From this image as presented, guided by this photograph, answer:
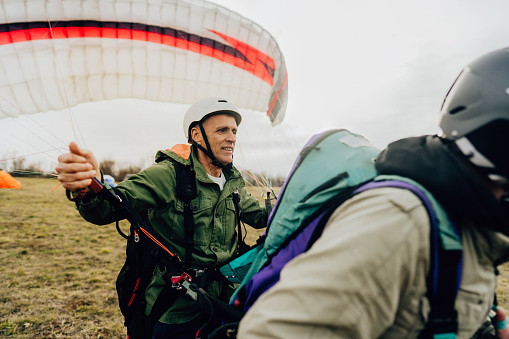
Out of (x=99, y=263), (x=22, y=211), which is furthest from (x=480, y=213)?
(x=22, y=211)

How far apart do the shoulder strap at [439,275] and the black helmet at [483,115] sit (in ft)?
→ 0.90

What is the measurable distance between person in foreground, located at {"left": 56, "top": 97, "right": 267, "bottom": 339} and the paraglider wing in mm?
2127

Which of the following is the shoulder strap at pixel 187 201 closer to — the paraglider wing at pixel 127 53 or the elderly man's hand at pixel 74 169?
the elderly man's hand at pixel 74 169

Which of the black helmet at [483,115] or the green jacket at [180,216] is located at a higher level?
the black helmet at [483,115]

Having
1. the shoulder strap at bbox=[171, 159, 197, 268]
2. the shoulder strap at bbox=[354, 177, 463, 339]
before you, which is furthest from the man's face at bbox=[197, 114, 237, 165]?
the shoulder strap at bbox=[354, 177, 463, 339]

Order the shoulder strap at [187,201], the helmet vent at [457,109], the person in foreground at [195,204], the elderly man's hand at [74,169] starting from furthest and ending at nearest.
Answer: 1. the shoulder strap at [187,201]
2. the person in foreground at [195,204]
3. the elderly man's hand at [74,169]
4. the helmet vent at [457,109]

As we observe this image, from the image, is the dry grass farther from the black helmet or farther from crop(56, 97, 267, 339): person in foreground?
the black helmet

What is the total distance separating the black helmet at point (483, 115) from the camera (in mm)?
843

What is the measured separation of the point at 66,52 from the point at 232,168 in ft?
10.3

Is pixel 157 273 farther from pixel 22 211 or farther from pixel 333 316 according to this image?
pixel 22 211

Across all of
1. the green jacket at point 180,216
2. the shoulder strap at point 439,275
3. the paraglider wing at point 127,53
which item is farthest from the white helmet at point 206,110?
the shoulder strap at point 439,275

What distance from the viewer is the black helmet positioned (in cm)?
84

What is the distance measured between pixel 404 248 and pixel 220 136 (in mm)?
2080

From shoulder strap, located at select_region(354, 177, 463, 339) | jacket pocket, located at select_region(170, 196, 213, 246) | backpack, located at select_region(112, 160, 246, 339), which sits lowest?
backpack, located at select_region(112, 160, 246, 339)
